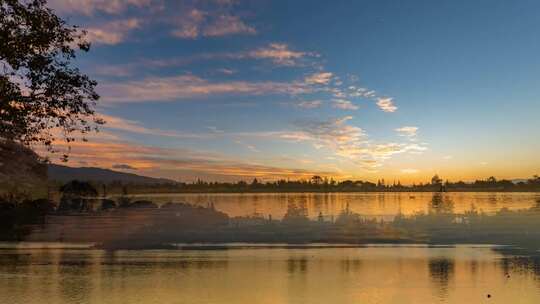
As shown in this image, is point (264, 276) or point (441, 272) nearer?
point (264, 276)

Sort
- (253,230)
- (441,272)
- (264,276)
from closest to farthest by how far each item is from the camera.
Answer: (264,276)
(441,272)
(253,230)

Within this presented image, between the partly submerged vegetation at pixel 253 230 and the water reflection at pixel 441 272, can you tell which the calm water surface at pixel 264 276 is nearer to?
the water reflection at pixel 441 272

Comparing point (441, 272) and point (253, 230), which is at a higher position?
point (253, 230)

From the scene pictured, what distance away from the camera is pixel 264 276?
3294 cm

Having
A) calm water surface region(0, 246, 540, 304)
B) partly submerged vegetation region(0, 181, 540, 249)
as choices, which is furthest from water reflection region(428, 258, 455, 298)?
partly submerged vegetation region(0, 181, 540, 249)

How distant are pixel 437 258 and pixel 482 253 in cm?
548

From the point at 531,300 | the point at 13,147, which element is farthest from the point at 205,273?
the point at 531,300

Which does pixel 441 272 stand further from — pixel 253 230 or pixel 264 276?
pixel 253 230

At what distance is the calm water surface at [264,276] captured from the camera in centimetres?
2708

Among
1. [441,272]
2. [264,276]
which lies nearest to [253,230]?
[264,276]

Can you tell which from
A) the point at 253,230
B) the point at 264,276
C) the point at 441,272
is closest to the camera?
the point at 264,276

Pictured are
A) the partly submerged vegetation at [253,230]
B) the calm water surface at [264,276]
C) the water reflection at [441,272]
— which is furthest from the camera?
the partly submerged vegetation at [253,230]

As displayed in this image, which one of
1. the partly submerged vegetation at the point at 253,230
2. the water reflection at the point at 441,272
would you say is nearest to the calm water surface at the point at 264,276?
the water reflection at the point at 441,272

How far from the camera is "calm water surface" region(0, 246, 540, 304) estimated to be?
27.1 metres
